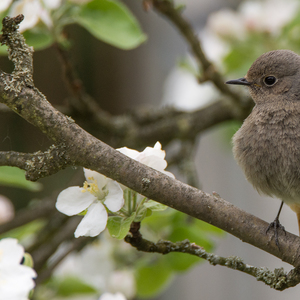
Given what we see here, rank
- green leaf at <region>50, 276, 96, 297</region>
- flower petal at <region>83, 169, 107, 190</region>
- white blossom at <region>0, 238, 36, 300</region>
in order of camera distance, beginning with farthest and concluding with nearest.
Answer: green leaf at <region>50, 276, 96, 297</region> < flower petal at <region>83, 169, 107, 190</region> < white blossom at <region>0, 238, 36, 300</region>

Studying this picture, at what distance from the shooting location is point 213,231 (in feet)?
5.50

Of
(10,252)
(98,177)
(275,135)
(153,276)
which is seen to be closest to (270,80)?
(275,135)

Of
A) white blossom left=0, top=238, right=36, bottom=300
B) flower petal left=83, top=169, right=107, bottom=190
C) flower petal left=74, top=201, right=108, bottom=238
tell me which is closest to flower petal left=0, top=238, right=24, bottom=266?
white blossom left=0, top=238, right=36, bottom=300

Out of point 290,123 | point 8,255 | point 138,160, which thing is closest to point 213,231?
point 290,123

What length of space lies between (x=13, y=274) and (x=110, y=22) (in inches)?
42.1

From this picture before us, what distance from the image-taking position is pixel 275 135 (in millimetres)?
1572

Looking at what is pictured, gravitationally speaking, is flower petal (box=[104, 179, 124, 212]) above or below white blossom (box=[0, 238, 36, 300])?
above

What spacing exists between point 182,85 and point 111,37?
1320 millimetres

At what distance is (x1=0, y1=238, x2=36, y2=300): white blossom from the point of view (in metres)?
0.85

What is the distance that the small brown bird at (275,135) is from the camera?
5.08 ft

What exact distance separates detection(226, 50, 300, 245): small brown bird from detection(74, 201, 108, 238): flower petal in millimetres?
659

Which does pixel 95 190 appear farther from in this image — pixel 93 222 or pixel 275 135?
pixel 275 135

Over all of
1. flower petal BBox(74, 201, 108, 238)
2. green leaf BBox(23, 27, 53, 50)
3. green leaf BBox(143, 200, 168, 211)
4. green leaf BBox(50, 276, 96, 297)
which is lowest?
green leaf BBox(50, 276, 96, 297)

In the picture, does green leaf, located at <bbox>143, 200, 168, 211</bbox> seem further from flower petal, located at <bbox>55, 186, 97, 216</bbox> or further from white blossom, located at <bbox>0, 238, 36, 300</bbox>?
white blossom, located at <bbox>0, 238, 36, 300</bbox>
